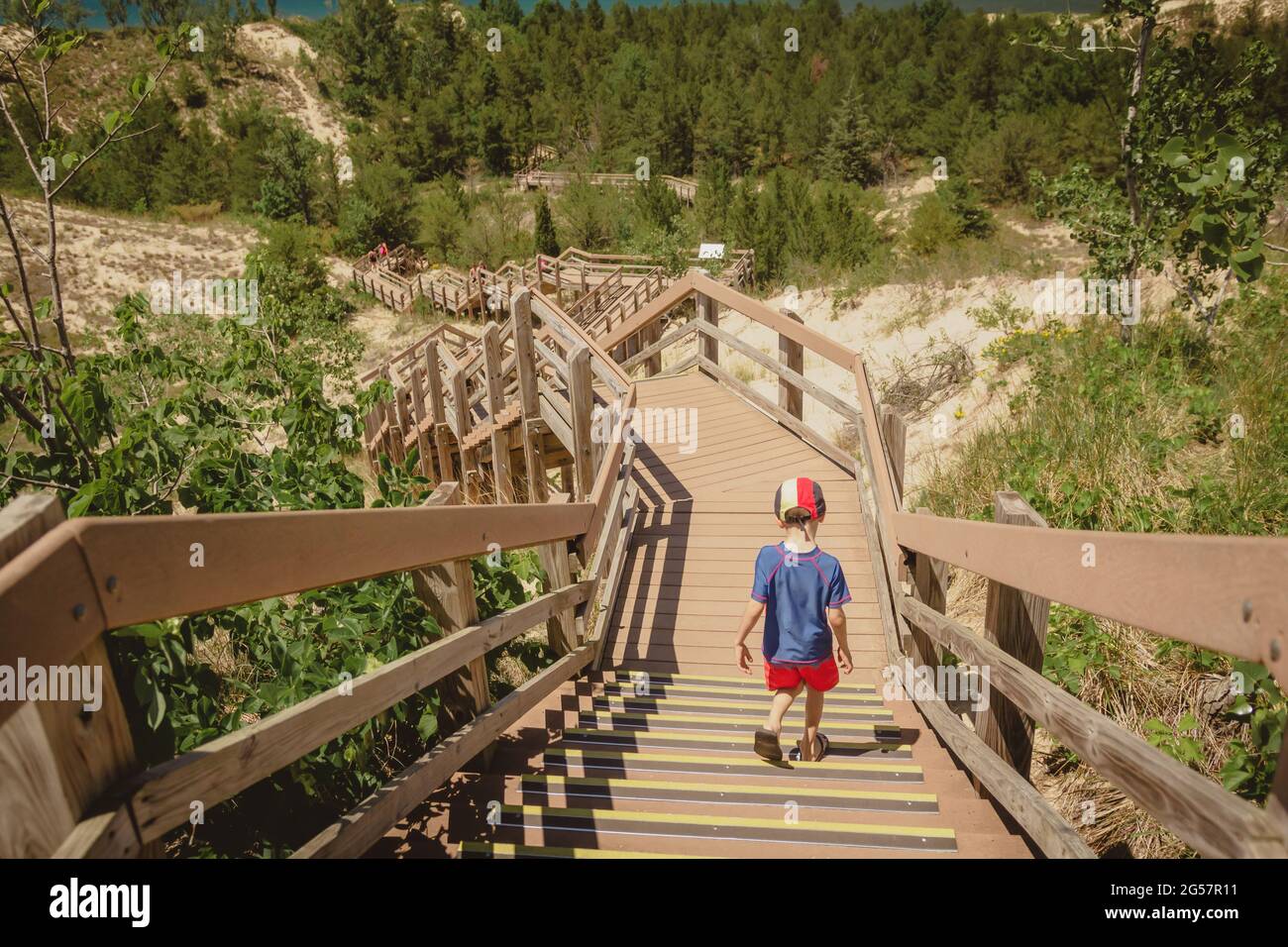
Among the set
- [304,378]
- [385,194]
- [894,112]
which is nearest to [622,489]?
[304,378]

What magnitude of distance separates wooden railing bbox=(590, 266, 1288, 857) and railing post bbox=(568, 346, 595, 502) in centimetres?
276

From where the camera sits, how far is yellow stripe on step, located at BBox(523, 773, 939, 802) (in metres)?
2.81

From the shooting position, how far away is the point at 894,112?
43344 mm

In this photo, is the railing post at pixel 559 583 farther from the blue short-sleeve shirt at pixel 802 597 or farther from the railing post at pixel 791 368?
the railing post at pixel 791 368

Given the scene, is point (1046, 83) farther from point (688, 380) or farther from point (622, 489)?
point (622, 489)

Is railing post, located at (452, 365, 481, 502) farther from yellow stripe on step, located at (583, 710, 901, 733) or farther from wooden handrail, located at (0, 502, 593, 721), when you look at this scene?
wooden handrail, located at (0, 502, 593, 721)

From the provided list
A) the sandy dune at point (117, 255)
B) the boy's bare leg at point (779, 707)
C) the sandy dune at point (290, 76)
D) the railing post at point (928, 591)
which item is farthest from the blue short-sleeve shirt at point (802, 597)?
the sandy dune at point (290, 76)

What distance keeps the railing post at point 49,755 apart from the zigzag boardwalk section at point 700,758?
120 centimetres

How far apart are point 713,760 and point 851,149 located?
43.6m

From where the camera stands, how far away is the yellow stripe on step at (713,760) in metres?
3.16

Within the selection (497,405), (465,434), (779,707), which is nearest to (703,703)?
(779,707)

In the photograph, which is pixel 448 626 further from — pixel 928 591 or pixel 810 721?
pixel 928 591
